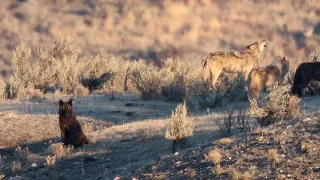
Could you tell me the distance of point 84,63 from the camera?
106 ft

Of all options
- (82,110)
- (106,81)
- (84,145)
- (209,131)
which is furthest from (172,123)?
(106,81)

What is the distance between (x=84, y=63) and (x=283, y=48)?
21669 millimetres

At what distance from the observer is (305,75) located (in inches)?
695

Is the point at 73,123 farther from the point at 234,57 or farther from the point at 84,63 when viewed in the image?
the point at 84,63

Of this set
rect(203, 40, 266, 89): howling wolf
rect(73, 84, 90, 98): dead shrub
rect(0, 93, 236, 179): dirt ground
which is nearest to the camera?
Answer: rect(0, 93, 236, 179): dirt ground

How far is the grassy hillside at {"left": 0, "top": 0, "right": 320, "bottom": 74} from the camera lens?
51.7 metres

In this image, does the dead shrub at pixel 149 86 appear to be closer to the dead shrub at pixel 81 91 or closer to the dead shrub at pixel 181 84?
the dead shrub at pixel 181 84

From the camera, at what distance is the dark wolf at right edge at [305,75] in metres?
17.5

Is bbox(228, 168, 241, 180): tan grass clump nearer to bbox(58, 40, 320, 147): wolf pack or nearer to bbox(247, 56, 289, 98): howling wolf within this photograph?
bbox(58, 40, 320, 147): wolf pack

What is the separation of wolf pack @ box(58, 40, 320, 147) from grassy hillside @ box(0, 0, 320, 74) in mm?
25349

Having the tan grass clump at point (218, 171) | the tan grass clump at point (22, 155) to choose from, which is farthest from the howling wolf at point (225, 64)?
the tan grass clump at point (218, 171)

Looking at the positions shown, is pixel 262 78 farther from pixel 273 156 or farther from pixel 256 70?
pixel 273 156

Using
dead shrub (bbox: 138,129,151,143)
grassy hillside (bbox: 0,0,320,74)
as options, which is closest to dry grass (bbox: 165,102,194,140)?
dead shrub (bbox: 138,129,151,143)

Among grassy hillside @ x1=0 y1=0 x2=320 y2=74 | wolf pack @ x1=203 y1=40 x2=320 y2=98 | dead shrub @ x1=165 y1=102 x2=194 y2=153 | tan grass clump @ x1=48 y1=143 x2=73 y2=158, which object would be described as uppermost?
grassy hillside @ x1=0 y1=0 x2=320 y2=74
